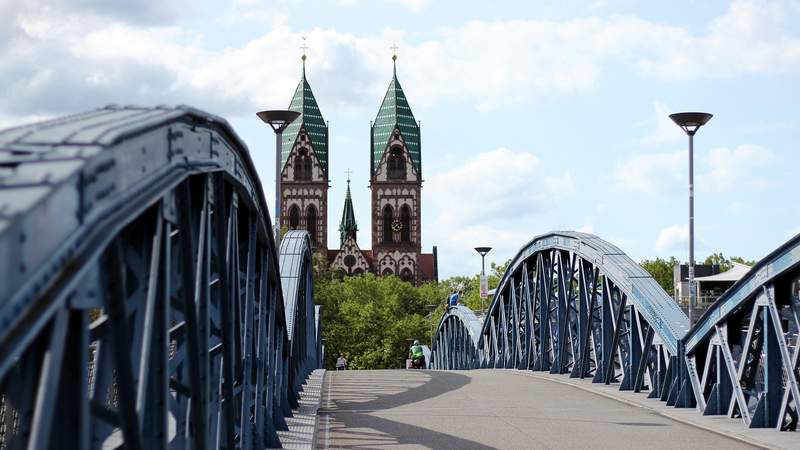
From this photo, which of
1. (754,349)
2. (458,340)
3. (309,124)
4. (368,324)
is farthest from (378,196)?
(754,349)

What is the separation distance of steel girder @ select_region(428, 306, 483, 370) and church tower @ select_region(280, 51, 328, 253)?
266ft

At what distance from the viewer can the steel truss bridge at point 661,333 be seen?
48.3ft

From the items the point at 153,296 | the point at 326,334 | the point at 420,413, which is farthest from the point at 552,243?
the point at 326,334

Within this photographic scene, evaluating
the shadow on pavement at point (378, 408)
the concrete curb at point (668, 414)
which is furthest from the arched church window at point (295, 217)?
the concrete curb at point (668, 414)

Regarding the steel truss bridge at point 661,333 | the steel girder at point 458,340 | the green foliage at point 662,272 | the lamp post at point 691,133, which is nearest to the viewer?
the steel truss bridge at point 661,333

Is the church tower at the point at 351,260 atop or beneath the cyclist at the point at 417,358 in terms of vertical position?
atop

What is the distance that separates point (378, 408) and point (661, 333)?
437 centimetres

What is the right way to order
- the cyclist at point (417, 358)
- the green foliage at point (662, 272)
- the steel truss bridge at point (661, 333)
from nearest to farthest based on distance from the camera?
1. the steel truss bridge at point (661, 333)
2. the cyclist at point (417, 358)
3. the green foliage at point (662, 272)

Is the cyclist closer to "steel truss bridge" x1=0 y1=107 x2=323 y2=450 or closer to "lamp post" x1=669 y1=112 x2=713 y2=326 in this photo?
"lamp post" x1=669 y1=112 x2=713 y2=326

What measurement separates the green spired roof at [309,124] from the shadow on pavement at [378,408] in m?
113

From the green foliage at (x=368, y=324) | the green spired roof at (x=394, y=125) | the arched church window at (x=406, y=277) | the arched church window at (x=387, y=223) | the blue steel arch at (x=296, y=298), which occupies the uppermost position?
the green spired roof at (x=394, y=125)

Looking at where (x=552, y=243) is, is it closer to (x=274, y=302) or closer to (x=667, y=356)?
(x=667, y=356)

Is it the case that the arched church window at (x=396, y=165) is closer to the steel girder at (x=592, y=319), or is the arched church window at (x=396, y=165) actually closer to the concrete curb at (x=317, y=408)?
the steel girder at (x=592, y=319)

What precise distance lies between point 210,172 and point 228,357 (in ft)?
5.39
